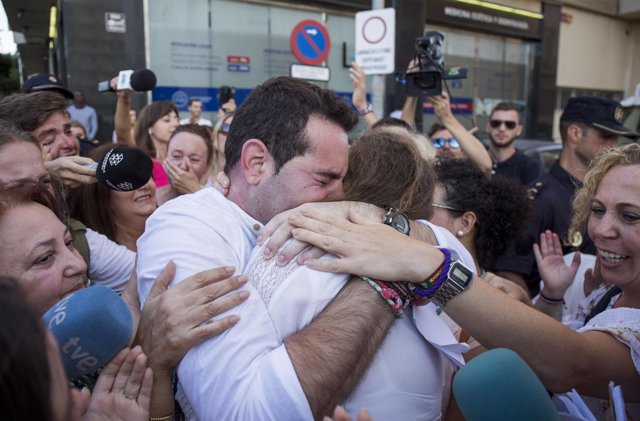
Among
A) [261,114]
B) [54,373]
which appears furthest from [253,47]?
[54,373]

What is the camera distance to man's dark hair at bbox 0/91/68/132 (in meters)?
2.89

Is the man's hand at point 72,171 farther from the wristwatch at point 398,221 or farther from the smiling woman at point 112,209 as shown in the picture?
the wristwatch at point 398,221

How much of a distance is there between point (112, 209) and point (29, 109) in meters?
0.72

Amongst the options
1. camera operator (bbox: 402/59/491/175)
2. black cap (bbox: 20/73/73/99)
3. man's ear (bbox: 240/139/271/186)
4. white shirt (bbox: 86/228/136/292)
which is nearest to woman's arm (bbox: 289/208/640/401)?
man's ear (bbox: 240/139/271/186)

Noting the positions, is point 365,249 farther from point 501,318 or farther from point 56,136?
point 56,136

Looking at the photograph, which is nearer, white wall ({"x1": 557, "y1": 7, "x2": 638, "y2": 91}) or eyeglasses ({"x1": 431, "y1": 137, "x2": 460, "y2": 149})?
eyeglasses ({"x1": 431, "y1": 137, "x2": 460, "y2": 149})

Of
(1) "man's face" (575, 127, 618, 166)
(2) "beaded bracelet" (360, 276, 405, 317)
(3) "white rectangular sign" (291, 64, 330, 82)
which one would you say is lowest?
(2) "beaded bracelet" (360, 276, 405, 317)

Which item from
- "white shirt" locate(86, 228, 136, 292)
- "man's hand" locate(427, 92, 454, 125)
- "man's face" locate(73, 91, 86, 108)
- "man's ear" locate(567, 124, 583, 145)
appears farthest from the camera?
"man's face" locate(73, 91, 86, 108)

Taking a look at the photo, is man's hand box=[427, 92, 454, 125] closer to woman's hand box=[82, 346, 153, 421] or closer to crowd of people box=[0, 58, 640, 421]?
crowd of people box=[0, 58, 640, 421]

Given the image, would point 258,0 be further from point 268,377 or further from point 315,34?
point 268,377

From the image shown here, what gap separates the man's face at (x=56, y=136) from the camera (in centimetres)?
299

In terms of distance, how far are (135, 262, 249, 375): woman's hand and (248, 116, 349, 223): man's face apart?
34 centimetres

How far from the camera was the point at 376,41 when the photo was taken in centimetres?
533

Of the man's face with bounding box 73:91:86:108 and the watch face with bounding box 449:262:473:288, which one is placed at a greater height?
the man's face with bounding box 73:91:86:108
